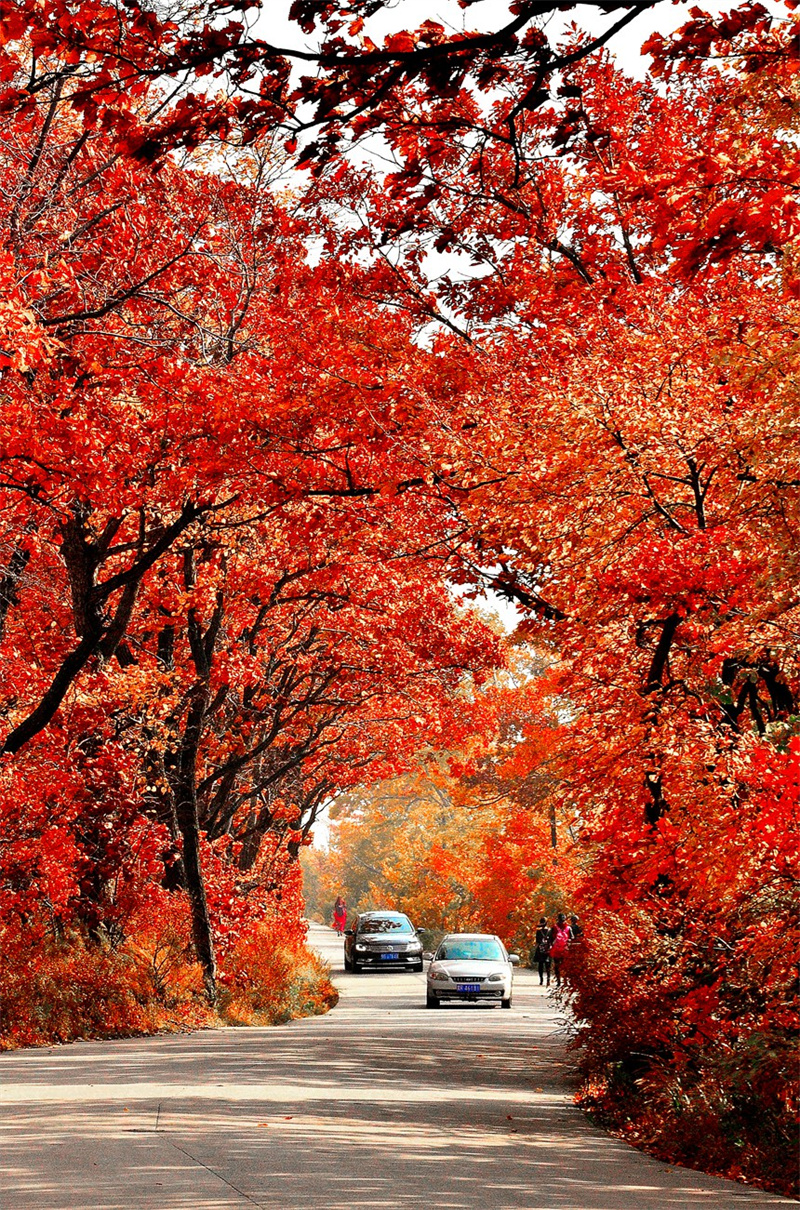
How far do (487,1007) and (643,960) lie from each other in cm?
1774

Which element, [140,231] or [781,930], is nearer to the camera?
[781,930]

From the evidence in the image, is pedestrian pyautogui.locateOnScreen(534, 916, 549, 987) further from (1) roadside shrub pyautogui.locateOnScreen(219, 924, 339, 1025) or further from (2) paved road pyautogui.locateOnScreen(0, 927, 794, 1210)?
(2) paved road pyautogui.locateOnScreen(0, 927, 794, 1210)

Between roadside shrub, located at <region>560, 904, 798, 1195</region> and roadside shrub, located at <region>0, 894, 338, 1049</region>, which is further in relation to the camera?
roadside shrub, located at <region>0, 894, 338, 1049</region>

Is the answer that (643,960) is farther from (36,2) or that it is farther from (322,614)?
(322,614)

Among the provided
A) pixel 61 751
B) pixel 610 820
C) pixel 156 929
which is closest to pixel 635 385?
pixel 610 820

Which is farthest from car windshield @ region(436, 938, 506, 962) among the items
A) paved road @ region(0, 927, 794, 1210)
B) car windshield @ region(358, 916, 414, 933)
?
car windshield @ region(358, 916, 414, 933)

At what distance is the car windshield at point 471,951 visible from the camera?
90.9ft

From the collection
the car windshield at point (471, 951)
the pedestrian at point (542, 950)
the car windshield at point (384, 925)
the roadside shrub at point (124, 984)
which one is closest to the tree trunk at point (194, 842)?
the roadside shrub at point (124, 984)

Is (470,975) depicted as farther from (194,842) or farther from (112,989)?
(112,989)

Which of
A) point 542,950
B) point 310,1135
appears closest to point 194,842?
point 310,1135

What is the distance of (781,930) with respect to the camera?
7887mm

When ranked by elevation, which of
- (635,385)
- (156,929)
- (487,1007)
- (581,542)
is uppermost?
(635,385)

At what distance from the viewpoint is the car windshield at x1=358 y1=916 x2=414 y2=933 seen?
42781mm

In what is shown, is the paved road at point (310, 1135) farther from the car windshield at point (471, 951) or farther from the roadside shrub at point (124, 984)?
the car windshield at point (471, 951)
